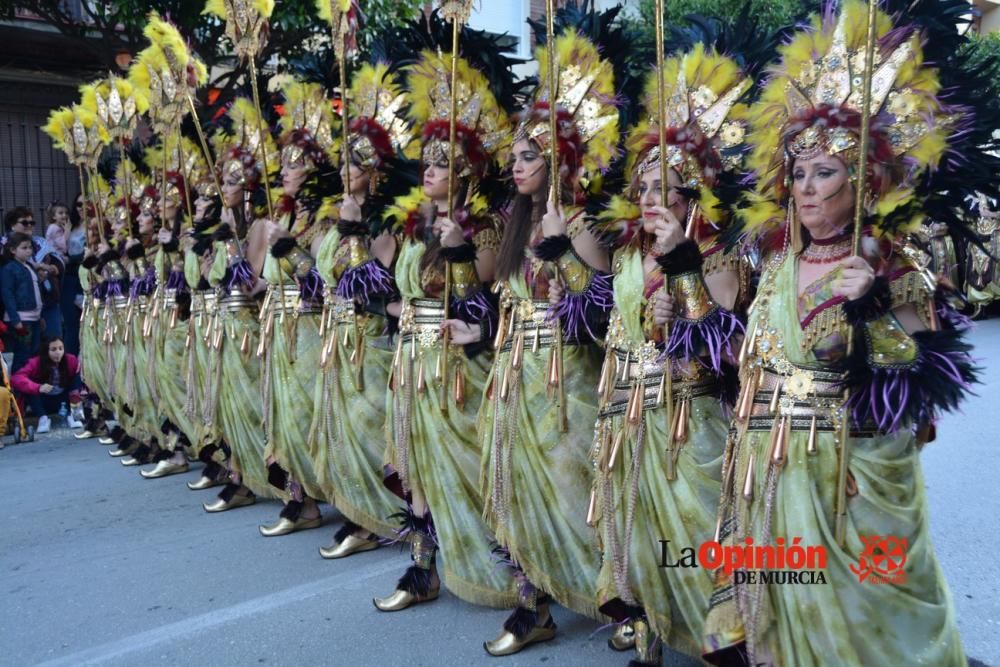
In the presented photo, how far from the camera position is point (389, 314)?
4.29m

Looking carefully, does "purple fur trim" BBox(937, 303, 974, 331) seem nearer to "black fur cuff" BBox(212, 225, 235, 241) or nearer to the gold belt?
the gold belt

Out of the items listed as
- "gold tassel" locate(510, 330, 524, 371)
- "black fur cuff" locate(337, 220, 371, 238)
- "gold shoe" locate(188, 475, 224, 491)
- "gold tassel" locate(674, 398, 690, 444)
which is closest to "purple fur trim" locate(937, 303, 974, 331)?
"gold tassel" locate(674, 398, 690, 444)

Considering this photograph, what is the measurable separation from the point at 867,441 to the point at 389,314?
247 centimetres

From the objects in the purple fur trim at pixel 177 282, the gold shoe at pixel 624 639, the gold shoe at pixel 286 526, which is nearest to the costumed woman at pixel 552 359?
the gold shoe at pixel 624 639

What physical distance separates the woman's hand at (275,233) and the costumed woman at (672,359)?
2.29 m

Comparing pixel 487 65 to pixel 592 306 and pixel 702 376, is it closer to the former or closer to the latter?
pixel 592 306

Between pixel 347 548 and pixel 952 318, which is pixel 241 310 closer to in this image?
pixel 347 548

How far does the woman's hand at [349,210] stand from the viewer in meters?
4.29

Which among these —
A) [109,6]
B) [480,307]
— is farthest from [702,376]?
[109,6]

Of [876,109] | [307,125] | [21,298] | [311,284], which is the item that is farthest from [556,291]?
[21,298]

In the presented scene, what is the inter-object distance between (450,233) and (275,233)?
1.56m

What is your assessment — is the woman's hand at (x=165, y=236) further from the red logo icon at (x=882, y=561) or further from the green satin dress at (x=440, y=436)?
the red logo icon at (x=882, y=561)

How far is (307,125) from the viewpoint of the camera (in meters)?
4.95

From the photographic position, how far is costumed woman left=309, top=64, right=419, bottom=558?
4285 mm
